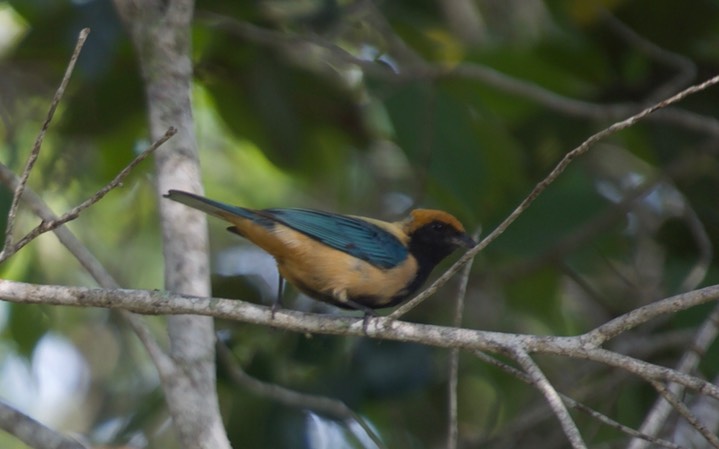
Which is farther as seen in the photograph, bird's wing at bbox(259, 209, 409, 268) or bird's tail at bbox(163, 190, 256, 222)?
bird's wing at bbox(259, 209, 409, 268)

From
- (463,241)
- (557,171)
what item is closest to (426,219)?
(463,241)

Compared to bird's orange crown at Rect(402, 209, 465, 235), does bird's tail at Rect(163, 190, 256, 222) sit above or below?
below

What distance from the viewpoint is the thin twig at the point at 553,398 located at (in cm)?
276

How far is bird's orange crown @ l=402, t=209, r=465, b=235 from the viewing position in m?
5.23

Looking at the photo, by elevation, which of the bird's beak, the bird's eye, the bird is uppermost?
the bird's eye

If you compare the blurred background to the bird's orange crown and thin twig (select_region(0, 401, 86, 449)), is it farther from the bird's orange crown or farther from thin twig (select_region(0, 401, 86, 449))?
thin twig (select_region(0, 401, 86, 449))

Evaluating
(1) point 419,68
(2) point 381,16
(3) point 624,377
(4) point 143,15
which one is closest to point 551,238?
(3) point 624,377

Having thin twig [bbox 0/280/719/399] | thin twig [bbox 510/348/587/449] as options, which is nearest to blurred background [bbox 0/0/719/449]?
thin twig [bbox 0/280/719/399]

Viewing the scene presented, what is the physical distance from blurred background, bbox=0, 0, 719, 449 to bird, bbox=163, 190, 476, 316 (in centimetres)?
39

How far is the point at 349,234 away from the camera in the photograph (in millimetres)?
4891

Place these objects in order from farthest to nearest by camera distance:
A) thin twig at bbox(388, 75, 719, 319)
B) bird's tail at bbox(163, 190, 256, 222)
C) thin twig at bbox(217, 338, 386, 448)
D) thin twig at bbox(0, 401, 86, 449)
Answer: thin twig at bbox(217, 338, 386, 448) < bird's tail at bbox(163, 190, 256, 222) < thin twig at bbox(0, 401, 86, 449) < thin twig at bbox(388, 75, 719, 319)

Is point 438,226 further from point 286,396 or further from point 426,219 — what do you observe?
point 286,396

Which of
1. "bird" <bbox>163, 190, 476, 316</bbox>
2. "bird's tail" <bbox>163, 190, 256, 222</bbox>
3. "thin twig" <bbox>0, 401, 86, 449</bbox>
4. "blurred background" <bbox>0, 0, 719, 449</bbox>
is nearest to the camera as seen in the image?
"thin twig" <bbox>0, 401, 86, 449</bbox>

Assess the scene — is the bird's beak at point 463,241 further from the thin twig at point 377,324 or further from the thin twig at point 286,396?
the thin twig at point 377,324
